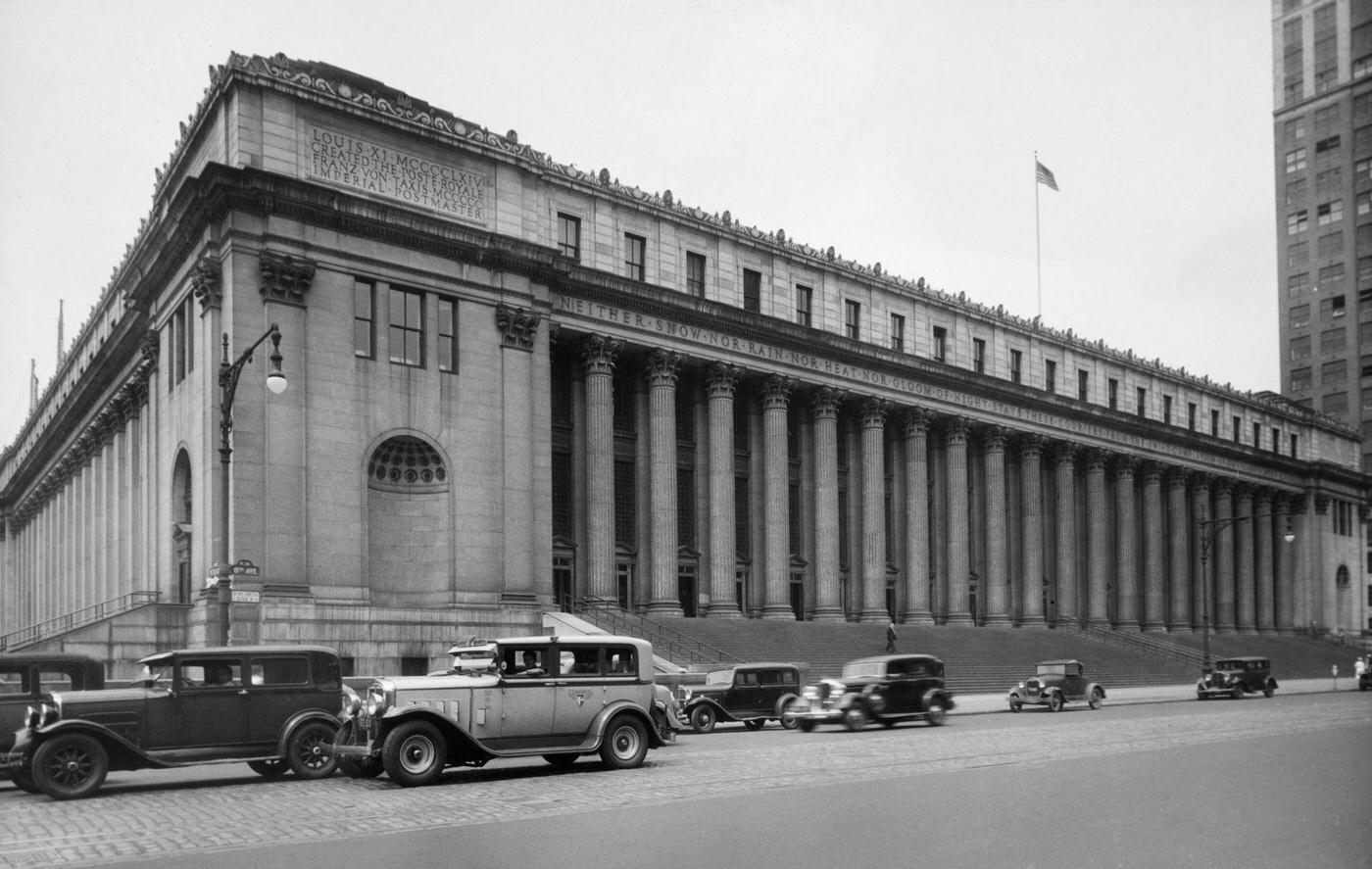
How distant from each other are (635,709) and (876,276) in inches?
1662

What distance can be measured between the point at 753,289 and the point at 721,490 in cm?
957

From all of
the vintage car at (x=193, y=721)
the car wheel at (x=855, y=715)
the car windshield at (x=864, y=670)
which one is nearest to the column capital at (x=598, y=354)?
the car windshield at (x=864, y=670)

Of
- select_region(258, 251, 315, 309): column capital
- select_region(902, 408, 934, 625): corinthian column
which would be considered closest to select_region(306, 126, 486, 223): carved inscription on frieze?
select_region(258, 251, 315, 309): column capital

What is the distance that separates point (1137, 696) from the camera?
152 feet

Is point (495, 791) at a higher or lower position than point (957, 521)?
lower

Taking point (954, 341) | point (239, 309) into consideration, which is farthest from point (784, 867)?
point (954, 341)

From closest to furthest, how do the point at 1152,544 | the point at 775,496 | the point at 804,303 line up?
the point at 775,496 < the point at 804,303 < the point at 1152,544

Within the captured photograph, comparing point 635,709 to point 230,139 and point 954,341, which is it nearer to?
point 230,139

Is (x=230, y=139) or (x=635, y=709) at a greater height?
(x=230, y=139)

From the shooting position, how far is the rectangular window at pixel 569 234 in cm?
4575

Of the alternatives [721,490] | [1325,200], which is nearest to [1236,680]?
[1325,200]

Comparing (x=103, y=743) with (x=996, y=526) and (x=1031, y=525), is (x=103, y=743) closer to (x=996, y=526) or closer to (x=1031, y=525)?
(x=996, y=526)

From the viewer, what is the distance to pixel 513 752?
17906 mm

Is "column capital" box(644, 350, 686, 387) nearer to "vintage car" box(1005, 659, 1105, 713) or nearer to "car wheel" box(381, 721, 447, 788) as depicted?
"vintage car" box(1005, 659, 1105, 713)
